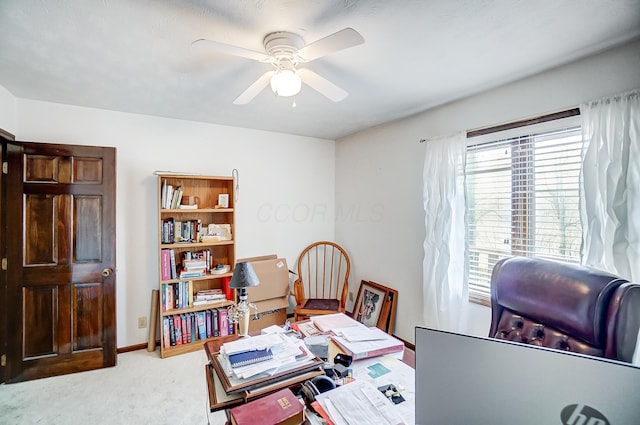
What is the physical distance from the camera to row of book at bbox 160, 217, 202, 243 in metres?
2.91

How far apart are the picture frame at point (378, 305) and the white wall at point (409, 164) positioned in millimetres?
76

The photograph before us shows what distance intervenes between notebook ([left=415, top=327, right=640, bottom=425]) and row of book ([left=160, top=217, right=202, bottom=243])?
2.79 meters

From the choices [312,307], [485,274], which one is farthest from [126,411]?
[485,274]

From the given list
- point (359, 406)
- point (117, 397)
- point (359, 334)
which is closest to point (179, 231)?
point (117, 397)

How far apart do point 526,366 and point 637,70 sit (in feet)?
6.51

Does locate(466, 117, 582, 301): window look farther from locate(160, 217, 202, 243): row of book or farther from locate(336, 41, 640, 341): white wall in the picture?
locate(160, 217, 202, 243): row of book

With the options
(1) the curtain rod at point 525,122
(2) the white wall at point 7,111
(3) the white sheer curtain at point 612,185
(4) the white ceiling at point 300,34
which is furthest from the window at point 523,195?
(2) the white wall at point 7,111

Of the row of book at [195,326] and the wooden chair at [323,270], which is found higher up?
the wooden chair at [323,270]

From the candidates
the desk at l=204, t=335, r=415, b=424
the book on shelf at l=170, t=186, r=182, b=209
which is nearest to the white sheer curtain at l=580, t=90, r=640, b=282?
the desk at l=204, t=335, r=415, b=424

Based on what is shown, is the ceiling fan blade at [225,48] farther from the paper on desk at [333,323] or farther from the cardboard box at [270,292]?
the cardboard box at [270,292]

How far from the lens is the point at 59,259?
2523 mm

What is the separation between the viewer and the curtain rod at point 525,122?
185 cm

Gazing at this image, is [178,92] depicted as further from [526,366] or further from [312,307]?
[526,366]

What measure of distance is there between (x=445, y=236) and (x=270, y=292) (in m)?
2.00
